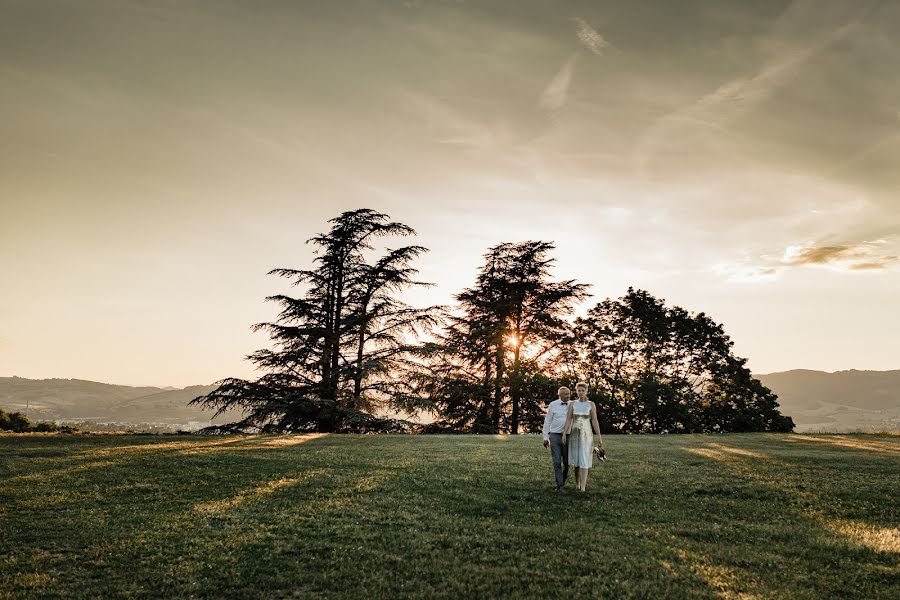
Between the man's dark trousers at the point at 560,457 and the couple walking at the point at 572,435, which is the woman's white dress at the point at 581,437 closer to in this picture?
the couple walking at the point at 572,435

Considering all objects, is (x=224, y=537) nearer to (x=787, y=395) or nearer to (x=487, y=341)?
(x=487, y=341)

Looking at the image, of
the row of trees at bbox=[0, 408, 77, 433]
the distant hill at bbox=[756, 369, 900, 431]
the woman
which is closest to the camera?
the woman

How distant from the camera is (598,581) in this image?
6.30m

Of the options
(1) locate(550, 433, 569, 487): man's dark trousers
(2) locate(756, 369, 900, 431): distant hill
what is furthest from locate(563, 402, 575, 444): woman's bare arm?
(2) locate(756, 369, 900, 431): distant hill

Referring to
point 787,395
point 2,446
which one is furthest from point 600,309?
point 787,395

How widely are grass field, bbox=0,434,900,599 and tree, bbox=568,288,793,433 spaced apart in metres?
23.0

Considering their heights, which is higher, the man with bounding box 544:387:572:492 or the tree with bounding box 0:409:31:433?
the man with bounding box 544:387:572:492

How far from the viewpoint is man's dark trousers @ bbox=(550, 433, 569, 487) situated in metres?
11.9

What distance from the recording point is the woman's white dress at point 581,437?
11.6m

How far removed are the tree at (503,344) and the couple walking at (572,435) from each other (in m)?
26.0

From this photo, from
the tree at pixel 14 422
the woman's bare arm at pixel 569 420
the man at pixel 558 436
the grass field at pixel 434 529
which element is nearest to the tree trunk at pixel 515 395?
the grass field at pixel 434 529

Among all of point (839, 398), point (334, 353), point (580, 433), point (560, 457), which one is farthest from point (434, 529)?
point (839, 398)

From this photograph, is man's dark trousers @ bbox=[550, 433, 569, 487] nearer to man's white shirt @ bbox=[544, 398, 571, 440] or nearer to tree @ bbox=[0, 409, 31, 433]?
man's white shirt @ bbox=[544, 398, 571, 440]

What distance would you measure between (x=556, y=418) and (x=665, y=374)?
31.1 m
